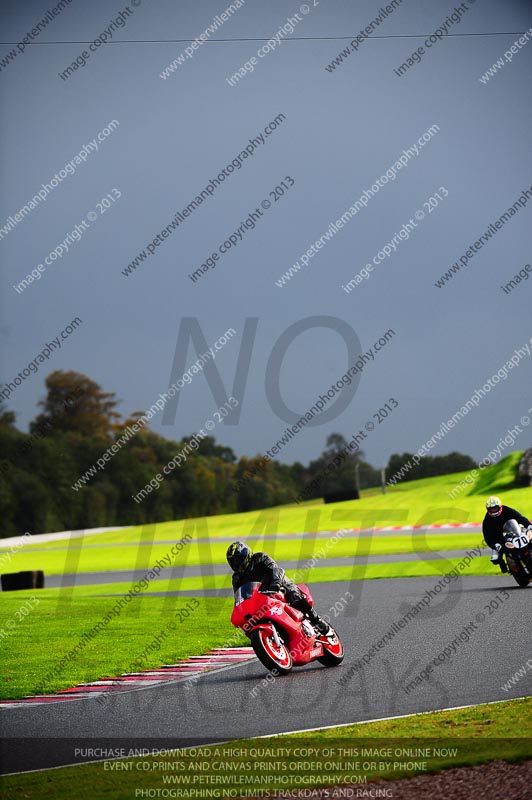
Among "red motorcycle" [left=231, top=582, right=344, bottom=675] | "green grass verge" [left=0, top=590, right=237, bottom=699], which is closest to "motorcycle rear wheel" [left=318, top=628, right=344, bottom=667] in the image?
"red motorcycle" [left=231, top=582, right=344, bottom=675]

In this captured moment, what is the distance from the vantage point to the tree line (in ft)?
234

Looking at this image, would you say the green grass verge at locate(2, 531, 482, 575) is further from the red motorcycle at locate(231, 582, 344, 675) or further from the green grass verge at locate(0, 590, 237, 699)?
the red motorcycle at locate(231, 582, 344, 675)

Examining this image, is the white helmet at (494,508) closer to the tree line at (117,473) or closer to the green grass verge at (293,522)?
the green grass verge at (293,522)

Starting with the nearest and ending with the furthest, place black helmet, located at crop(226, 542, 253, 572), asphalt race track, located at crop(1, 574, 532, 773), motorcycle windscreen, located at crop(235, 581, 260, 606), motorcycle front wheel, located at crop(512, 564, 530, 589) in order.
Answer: asphalt race track, located at crop(1, 574, 532, 773)
motorcycle windscreen, located at crop(235, 581, 260, 606)
black helmet, located at crop(226, 542, 253, 572)
motorcycle front wheel, located at crop(512, 564, 530, 589)

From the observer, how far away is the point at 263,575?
41.3 feet

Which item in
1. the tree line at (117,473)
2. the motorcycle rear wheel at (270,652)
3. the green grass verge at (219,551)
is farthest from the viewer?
the tree line at (117,473)

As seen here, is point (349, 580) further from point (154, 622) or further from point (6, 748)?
point (6, 748)

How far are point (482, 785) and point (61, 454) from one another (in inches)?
2823

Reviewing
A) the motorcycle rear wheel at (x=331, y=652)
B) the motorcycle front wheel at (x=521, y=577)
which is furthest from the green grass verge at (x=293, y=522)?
the motorcycle rear wheel at (x=331, y=652)

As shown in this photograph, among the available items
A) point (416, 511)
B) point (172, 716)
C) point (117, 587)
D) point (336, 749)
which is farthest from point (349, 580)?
point (416, 511)

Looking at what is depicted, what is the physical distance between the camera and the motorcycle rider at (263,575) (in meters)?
12.5

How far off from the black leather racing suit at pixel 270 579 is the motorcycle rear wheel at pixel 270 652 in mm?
499

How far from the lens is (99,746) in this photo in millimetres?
9000

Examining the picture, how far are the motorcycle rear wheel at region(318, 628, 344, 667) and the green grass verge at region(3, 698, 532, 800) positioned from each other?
3.74 metres
